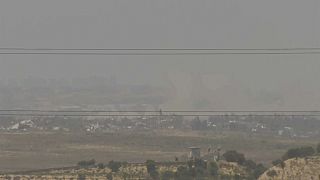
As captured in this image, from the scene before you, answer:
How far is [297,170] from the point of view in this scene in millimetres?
110312

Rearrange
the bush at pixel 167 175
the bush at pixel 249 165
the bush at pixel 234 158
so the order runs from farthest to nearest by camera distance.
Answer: the bush at pixel 234 158 → the bush at pixel 249 165 → the bush at pixel 167 175

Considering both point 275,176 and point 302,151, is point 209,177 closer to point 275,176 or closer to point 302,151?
point 275,176

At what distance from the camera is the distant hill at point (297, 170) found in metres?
109

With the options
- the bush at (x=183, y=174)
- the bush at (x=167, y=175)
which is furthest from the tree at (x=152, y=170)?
the bush at (x=183, y=174)

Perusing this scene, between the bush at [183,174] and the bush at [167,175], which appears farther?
the bush at [167,175]

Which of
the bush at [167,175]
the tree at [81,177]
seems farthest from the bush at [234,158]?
the tree at [81,177]

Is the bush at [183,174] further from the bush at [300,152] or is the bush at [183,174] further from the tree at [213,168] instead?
the bush at [300,152]

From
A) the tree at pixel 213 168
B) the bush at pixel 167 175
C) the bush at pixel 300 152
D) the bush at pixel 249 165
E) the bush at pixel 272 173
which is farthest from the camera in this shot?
the bush at pixel 300 152

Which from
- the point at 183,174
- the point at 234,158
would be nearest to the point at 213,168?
the point at 183,174

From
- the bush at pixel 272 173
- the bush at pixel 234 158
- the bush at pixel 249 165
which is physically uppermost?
the bush at pixel 234 158

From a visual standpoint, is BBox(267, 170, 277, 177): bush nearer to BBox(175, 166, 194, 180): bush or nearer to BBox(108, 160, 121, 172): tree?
BBox(175, 166, 194, 180): bush

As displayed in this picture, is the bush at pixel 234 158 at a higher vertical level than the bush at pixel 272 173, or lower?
higher

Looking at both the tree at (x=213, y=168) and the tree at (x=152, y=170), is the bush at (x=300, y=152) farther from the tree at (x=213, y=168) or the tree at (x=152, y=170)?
the tree at (x=152, y=170)

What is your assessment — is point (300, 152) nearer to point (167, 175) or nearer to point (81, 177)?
point (167, 175)
